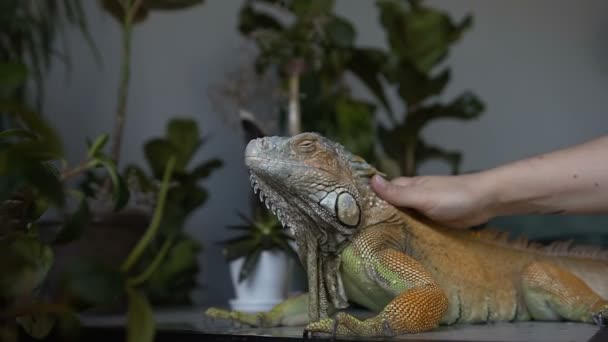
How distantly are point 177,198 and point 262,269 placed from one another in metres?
0.75

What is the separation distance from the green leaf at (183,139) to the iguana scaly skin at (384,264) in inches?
55.7

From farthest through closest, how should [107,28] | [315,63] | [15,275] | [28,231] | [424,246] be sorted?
[107,28] → [315,63] → [424,246] → [28,231] → [15,275]

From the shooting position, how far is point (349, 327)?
1.01 metres

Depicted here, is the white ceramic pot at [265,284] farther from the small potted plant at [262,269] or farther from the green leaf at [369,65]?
the green leaf at [369,65]

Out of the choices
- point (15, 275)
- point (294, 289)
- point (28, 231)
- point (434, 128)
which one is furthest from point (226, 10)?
point (15, 275)

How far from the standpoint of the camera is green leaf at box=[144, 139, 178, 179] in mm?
2734

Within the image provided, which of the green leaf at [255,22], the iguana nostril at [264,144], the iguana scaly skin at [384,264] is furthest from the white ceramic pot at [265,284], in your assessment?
the green leaf at [255,22]

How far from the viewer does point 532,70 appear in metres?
3.27

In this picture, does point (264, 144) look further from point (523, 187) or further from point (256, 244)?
point (256, 244)

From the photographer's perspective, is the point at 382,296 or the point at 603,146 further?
the point at 603,146

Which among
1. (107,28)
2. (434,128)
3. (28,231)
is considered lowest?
(434,128)

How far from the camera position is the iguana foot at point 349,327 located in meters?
1.00

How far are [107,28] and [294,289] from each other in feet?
5.13

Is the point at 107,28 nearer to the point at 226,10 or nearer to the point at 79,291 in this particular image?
the point at 226,10
